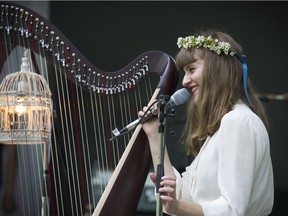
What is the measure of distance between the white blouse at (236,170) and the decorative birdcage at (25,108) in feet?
3.20

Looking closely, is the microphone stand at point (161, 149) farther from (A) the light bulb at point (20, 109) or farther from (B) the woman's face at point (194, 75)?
(A) the light bulb at point (20, 109)

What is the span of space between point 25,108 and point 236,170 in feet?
4.43

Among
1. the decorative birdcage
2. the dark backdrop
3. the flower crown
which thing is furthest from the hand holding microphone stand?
the dark backdrop

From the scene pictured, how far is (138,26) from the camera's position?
496cm

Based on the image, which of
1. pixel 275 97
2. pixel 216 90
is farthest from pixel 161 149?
pixel 275 97

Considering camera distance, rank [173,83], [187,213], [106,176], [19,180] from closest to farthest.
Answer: [187,213] → [173,83] → [106,176] → [19,180]

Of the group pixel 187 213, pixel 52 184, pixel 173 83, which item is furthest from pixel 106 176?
pixel 187 213

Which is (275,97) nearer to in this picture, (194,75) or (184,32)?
(184,32)

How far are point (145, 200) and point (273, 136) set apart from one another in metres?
0.97

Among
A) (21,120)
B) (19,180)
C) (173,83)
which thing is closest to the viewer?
(173,83)

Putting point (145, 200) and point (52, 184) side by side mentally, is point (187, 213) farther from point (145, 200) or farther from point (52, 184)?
point (145, 200)

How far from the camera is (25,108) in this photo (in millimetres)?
3443

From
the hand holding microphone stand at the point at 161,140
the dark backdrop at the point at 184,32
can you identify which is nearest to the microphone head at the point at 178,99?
the hand holding microphone stand at the point at 161,140

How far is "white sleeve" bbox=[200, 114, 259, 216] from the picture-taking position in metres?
2.45
